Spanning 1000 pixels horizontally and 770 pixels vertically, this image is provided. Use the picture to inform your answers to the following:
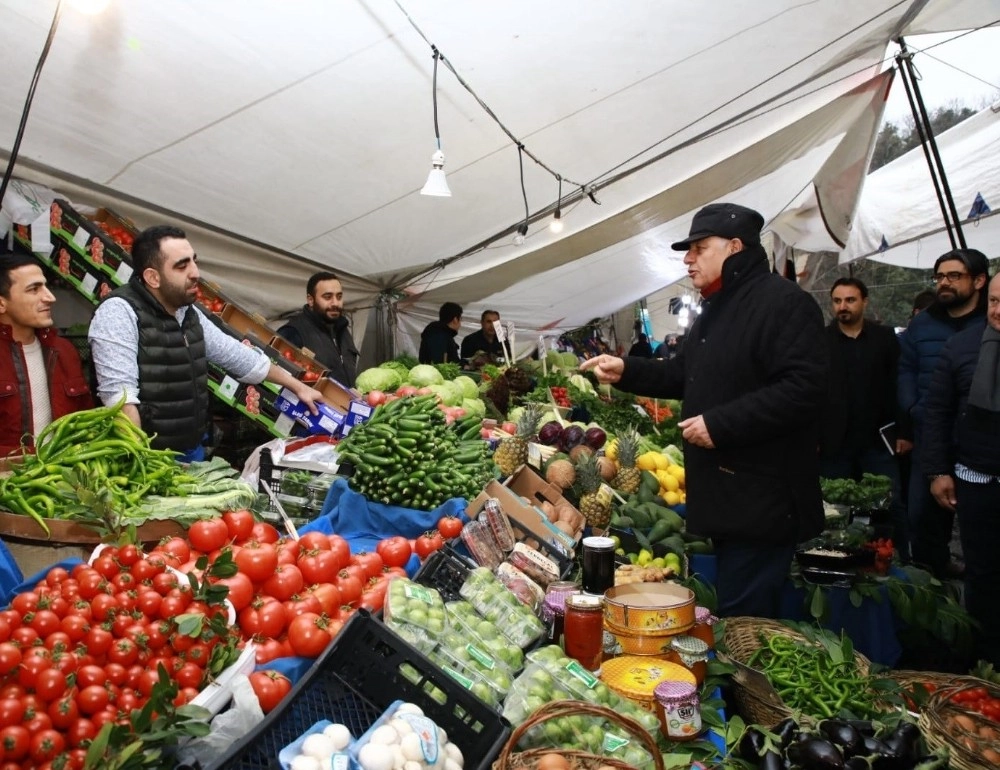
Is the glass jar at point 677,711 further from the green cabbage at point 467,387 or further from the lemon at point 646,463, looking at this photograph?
the green cabbage at point 467,387

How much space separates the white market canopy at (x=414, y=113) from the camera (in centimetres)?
317

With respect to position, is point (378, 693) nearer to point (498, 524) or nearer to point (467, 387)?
point (498, 524)

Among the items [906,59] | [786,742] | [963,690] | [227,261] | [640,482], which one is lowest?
[963,690]

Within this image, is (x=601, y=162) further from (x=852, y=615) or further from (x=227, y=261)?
(x=852, y=615)

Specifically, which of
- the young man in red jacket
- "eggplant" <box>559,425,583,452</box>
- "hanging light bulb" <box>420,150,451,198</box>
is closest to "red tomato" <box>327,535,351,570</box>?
the young man in red jacket

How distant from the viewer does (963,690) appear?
267 centimetres

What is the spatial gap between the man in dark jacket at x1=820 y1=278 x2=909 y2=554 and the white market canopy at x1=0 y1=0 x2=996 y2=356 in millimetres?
1700

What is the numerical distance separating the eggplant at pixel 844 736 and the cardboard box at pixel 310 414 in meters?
3.00

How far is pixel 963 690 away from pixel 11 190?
547 cm

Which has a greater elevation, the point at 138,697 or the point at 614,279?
the point at 614,279

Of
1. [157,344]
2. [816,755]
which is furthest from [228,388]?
[816,755]

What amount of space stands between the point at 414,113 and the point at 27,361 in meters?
2.46

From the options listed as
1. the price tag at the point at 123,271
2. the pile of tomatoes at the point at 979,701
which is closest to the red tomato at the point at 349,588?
the pile of tomatoes at the point at 979,701

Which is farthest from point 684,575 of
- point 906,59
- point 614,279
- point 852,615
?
point 614,279
